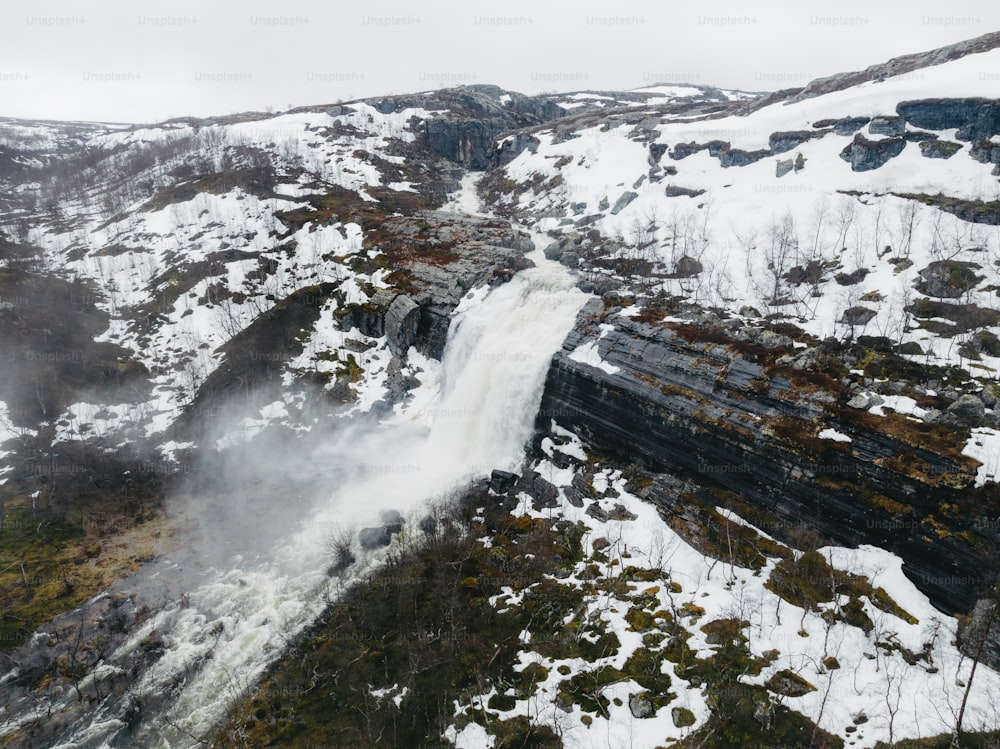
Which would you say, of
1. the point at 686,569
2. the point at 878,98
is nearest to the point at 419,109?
the point at 878,98

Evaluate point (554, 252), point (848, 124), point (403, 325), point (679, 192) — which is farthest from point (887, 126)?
point (403, 325)

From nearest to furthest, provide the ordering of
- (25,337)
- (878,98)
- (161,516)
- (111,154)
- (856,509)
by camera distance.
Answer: (856,509) < (161,516) < (25,337) < (878,98) < (111,154)

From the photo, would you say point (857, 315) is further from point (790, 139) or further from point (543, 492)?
point (790, 139)

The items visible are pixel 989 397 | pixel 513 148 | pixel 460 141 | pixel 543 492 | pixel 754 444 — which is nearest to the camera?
pixel 989 397

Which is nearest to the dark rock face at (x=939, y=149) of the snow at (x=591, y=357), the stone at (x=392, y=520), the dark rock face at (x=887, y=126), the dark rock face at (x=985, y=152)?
the dark rock face at (x=985, y=152)

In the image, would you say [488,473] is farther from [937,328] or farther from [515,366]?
[937,328]

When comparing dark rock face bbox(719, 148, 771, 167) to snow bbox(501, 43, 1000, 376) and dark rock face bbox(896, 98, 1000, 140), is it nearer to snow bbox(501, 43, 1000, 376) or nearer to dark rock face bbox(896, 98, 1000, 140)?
snow bbox(501, 43, 1000, 376)

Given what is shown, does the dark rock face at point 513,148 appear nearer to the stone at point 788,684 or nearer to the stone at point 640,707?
the stone at point 788,684
